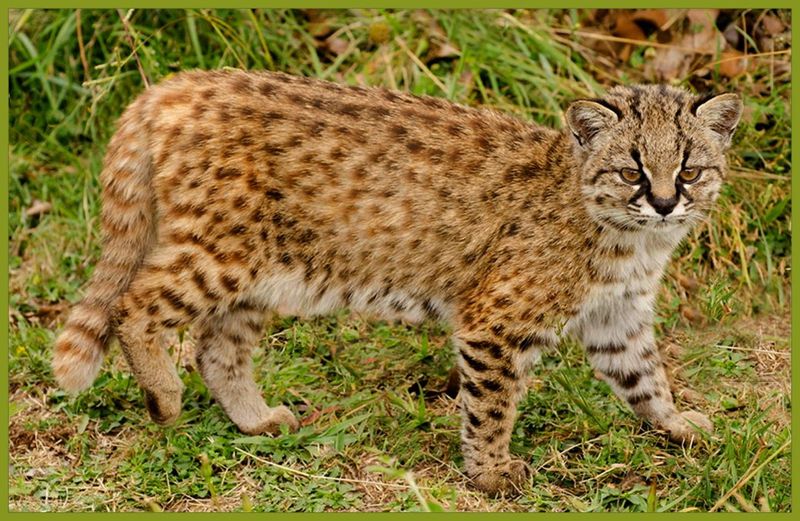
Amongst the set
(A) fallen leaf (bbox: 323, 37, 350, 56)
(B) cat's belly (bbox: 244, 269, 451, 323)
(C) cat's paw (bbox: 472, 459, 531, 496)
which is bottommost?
(C) cat's paw (bbox: 472, 459, 531, 496)

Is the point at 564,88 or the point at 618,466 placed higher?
the point at 564,88

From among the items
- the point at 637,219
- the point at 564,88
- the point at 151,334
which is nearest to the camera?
the point at 637,219

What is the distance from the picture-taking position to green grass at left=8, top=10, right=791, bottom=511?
5801 mm

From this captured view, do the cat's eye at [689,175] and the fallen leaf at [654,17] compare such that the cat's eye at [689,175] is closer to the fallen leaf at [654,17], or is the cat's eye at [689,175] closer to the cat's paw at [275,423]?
the cat's paw at [275,423]

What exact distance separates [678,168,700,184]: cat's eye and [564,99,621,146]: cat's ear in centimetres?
38

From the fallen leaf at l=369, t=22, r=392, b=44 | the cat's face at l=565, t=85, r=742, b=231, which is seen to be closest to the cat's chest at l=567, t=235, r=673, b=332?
the cat's face at l=565, t=85, r=742, b=231

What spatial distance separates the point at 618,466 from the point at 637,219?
1167 mm

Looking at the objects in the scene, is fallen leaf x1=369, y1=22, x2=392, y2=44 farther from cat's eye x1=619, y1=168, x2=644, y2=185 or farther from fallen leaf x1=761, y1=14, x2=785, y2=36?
cat's eye x1=619, y1=168, x2=644, y2=185

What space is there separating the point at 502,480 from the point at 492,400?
14.7 inches

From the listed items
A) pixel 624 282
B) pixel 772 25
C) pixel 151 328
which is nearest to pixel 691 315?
pixel 624 282

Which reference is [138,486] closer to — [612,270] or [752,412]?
[612,270]

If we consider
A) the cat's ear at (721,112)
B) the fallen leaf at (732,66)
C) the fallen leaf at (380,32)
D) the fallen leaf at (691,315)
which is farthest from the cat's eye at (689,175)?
the fallen leaf at (380,32)

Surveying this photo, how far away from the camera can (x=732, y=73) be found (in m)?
7.95

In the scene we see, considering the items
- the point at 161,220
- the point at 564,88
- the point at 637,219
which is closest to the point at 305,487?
the point at 161,220
